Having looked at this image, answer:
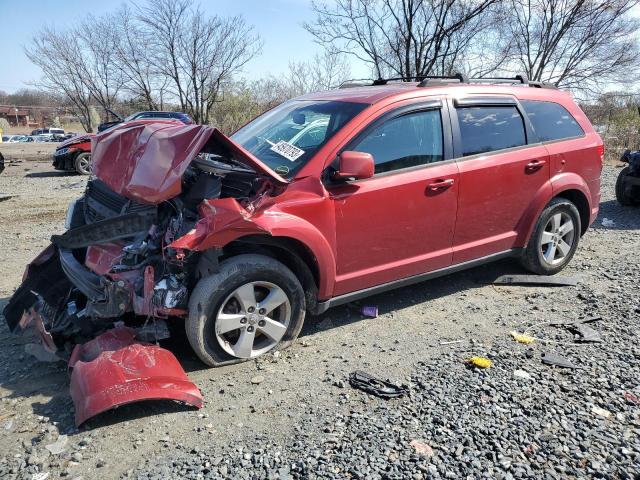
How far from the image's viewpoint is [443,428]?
277 cm

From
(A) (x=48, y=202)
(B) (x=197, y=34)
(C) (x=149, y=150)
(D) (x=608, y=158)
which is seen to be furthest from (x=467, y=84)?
(B) (x=197, y=34)

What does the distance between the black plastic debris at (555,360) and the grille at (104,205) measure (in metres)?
2.95

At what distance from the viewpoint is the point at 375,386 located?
3.20 metres

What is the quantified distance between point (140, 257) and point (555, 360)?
2.96 metres

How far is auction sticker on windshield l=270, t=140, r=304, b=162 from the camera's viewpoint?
3704 mm

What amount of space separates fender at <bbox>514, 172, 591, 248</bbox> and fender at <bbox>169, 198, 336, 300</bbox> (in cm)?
225

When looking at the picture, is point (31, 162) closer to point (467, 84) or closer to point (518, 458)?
point (467, 84)

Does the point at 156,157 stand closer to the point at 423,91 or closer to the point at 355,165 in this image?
the point at 355,165

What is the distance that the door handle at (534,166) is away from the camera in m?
4.58

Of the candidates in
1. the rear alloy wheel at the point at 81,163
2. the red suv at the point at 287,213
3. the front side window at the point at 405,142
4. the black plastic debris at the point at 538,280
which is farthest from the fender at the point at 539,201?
the rear alloy wheel at the point at 81,163

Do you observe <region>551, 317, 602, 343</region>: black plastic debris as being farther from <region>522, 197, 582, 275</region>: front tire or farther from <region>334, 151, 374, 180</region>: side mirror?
<region>334, 151, 374, 180</region>: side mirror

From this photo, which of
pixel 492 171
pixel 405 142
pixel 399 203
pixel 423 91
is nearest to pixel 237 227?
pixel 399 203

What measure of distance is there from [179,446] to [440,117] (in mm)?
3136

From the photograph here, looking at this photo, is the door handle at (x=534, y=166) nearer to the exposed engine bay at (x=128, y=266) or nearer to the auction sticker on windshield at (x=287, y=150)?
the auction sticker on windshield at (x=287, y=150)
